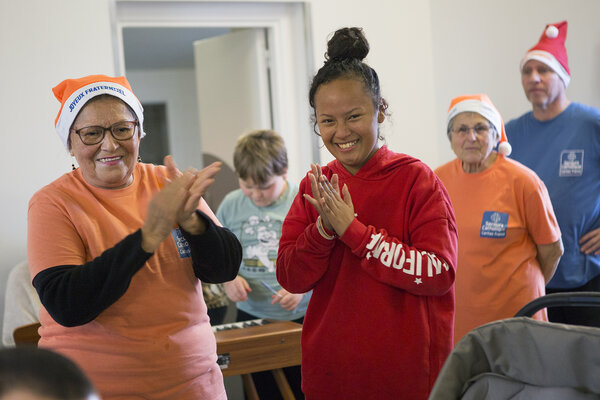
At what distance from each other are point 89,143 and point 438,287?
3.06 feet

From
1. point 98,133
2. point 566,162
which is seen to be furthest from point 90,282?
point 566,162

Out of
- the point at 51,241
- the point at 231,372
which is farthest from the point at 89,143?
the point at 231,372

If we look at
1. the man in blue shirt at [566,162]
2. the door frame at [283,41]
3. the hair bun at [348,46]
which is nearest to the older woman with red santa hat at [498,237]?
the man in blue shirt at [566,162]

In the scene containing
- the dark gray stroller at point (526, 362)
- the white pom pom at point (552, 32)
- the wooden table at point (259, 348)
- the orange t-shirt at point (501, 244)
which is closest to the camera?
the dark gray stroller at point (526, 362)

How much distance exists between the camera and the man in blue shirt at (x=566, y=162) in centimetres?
317

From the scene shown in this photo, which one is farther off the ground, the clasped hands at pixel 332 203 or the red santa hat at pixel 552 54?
the red santa hat at pixel 552 54

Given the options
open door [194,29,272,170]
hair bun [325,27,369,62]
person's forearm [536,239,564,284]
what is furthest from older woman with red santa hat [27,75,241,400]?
open door [194,29,272,170]

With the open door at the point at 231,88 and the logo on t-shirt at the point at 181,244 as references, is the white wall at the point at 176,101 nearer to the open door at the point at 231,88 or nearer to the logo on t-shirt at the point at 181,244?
the open door at the point at 231,88

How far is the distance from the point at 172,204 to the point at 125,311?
12.0 inches

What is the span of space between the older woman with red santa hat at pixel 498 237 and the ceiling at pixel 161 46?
13.8ft

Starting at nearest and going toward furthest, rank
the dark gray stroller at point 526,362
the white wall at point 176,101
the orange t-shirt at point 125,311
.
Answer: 1. the dark gray stroller at point 526,362
2. the orange t-shirt at point 125,311
3. the white wall at point 176,101

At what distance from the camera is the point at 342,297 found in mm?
1628

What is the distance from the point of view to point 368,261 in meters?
1.55

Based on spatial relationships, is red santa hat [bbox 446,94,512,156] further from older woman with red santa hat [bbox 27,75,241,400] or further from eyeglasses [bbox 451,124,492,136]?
older woman with red santa hat [bbox 27,75,241,400]
